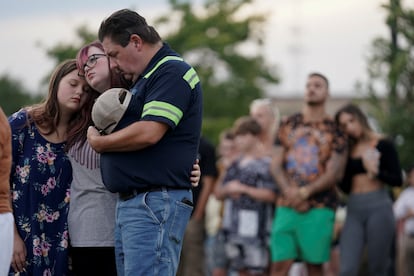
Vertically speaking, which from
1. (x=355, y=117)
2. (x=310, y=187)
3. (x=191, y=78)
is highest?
(x=191, y=78)

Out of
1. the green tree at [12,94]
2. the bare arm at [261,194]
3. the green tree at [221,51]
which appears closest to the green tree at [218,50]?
the green tree at [221,51]

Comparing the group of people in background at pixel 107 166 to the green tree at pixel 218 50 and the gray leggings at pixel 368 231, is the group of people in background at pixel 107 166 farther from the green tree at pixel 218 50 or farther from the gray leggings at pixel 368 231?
the green tree at pixel 218 50

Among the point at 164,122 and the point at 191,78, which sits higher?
the point at 191,78

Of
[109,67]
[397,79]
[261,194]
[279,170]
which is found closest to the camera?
[109,67]

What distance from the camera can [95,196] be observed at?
6.52 meters

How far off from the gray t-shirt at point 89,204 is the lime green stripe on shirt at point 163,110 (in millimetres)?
811

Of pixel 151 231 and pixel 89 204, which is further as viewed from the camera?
pixel 89 204

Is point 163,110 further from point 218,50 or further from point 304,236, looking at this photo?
point 218,50

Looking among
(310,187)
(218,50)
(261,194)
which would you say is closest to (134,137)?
(310,187)

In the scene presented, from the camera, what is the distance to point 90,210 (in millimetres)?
6516

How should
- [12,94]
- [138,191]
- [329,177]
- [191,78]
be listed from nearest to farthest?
[138,191] → [191,78] → [329,177] → [12,94]

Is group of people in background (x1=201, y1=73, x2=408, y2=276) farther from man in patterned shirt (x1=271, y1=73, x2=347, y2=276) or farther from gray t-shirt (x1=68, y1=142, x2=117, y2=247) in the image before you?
gray t-shirt (x1=68, y1=142, x2=117, y2=247)

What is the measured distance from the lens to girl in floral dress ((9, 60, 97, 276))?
256 inches

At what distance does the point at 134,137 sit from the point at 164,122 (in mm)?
196
